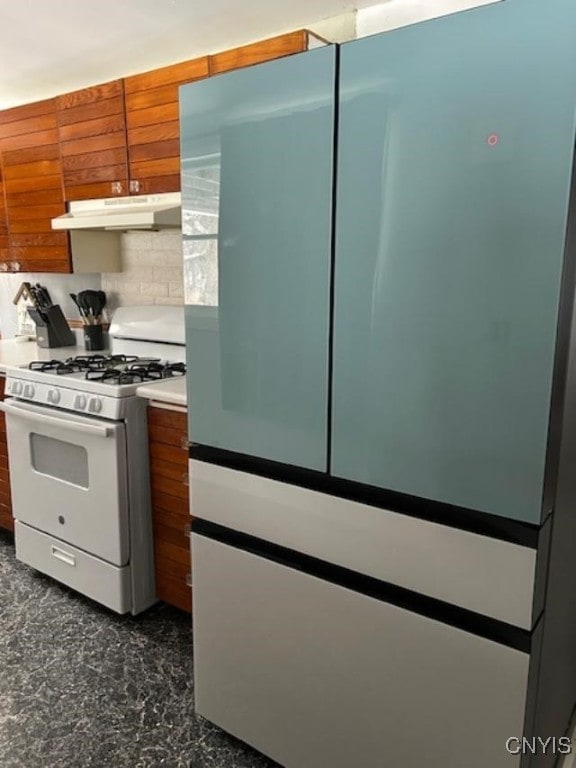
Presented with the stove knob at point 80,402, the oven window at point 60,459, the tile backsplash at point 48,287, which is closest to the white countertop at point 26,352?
the tile backsplash at point 48,287

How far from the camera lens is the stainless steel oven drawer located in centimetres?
222

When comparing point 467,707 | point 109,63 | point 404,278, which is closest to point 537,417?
point 404,278

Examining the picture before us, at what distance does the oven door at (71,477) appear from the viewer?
84.1 inches

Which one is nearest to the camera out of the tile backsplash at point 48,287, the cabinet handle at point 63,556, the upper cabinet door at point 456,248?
the upper cabinet door at point 456,248

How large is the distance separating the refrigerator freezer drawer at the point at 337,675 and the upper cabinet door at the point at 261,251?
0.37 meters

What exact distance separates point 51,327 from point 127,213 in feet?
3.84

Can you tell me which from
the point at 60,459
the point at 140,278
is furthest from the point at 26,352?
the point at 60,459

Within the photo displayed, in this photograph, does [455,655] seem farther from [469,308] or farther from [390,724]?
[469,308]

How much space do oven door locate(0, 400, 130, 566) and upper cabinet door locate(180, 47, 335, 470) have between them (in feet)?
2.57

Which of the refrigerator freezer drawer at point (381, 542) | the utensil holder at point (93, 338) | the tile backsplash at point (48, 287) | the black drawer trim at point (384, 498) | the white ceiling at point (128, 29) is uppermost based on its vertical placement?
the white ceiling at point (128, 29)

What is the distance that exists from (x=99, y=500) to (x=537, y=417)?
1716 mm

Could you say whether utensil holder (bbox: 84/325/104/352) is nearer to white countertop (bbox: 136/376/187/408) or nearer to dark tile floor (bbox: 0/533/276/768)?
white countertop (bbox: 136/376/187/408)

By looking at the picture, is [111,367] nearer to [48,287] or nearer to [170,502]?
[170,502]

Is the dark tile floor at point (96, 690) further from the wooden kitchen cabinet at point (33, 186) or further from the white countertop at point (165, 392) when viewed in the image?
the wooden kitchen cabinet at point (33, 186)
